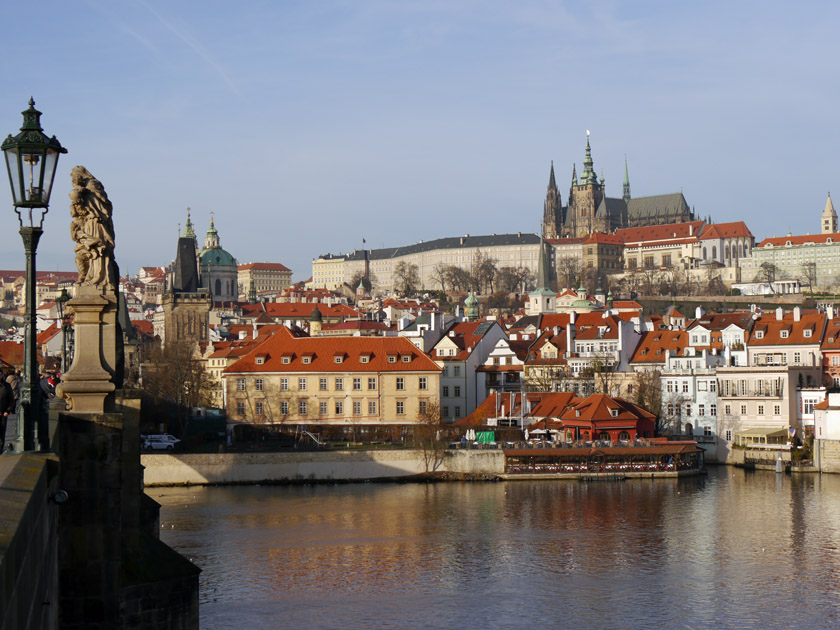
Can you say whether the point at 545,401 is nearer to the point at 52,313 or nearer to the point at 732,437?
the point at 732,437

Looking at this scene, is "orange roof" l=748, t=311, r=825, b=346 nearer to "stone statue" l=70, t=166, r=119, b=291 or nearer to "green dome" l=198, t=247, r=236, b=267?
"stone statue" l=70, t=166, r=119, b=291

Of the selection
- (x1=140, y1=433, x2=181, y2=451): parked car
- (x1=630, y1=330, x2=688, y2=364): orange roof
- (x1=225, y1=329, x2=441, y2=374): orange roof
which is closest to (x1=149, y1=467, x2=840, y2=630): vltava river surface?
(x1=140, y1=433, x2=181, y2=451): parked car

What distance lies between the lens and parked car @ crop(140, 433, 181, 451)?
56.9 m

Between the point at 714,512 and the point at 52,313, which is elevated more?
the point at 52,313

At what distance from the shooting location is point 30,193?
9.50 metres

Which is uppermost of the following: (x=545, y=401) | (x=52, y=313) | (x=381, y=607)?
(x=52, y=313)

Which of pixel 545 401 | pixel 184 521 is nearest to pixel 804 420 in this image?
pixel 545 401

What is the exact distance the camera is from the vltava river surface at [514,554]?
27.7m

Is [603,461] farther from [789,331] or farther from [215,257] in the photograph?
[215,257]

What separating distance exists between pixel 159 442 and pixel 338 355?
33.1ft

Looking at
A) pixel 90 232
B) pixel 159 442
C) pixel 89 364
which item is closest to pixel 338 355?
pixel 159 442

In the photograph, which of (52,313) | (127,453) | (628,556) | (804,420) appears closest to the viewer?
(127,453)

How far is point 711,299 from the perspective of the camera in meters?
163

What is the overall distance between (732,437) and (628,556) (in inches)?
1072
